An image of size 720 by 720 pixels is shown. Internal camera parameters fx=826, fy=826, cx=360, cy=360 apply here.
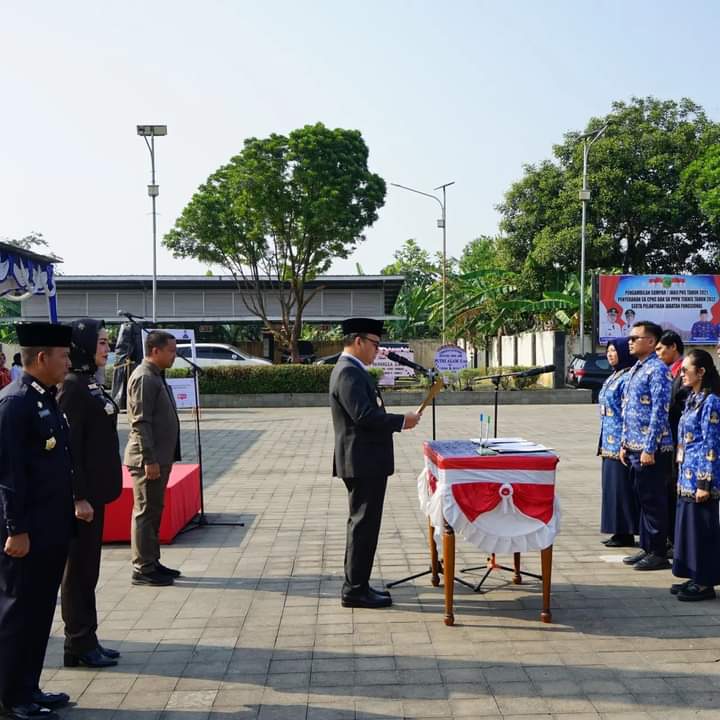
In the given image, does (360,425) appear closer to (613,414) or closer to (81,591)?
(81,591)

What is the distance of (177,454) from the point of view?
6.75m

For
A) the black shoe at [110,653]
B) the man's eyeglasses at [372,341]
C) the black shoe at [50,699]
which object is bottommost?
the black shoe at [110,653]

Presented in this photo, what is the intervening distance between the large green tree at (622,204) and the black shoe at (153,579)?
27629 mm

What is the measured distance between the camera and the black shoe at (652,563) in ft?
21.0

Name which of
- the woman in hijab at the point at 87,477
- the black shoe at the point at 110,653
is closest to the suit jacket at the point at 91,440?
the woman in hijab at the point at 87,477

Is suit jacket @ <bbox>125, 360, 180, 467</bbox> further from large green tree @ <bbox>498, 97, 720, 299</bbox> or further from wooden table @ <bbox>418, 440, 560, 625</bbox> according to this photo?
large green tree @ <bbox>498, 97, 720, 299</bbox>

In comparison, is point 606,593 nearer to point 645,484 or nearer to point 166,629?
point 645,484

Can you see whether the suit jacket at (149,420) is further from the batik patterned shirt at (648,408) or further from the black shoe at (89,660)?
the batik patterned shirt at (648,408)

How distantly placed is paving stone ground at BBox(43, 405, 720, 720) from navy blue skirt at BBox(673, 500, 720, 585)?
0.22 m

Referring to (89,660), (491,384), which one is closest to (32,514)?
(89,660)

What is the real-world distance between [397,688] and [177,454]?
125 inches

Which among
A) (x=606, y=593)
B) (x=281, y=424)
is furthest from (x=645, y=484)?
(x=281, y=424)

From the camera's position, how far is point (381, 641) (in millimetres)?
4922

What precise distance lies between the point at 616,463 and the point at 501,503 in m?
2.12
